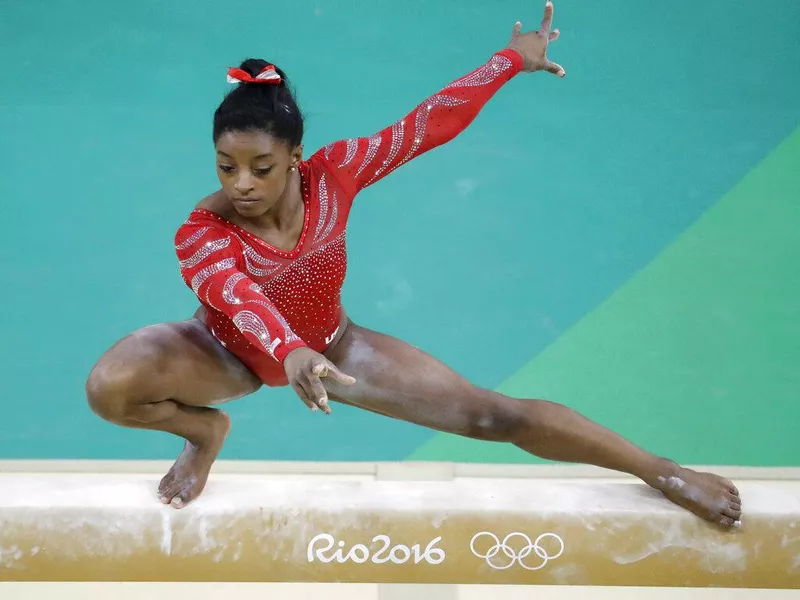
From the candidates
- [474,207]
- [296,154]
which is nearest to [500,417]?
[296,154]

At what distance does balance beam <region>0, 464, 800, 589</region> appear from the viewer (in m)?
2.21

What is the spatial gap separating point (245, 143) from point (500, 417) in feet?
2.83

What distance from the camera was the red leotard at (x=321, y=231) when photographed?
87.7 inches

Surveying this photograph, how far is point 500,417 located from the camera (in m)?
2.36

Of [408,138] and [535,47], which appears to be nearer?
[408,138]

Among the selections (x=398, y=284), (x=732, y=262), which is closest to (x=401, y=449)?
(x=398, y=284)

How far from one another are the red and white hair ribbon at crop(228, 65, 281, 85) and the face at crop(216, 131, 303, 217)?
0.41ft

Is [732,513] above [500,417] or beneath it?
beneath

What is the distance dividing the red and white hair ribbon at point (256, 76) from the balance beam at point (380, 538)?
2.99 feet

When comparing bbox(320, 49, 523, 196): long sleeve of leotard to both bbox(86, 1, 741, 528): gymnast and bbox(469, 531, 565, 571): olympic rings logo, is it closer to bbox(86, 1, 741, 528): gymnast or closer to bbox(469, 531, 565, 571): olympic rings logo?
bbox(86, 1, 741, 528): gymnast

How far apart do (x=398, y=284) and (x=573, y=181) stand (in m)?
0.89

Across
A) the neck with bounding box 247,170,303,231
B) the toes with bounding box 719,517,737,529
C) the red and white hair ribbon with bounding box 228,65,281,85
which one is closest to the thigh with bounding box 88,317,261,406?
the neck with bounding box 247,170,303,231

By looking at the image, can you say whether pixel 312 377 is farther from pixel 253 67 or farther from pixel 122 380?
pixel 253 67

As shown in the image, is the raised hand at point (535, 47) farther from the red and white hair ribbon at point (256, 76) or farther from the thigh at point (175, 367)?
the thigh at point (175, 367)
